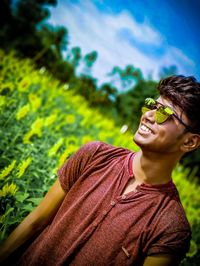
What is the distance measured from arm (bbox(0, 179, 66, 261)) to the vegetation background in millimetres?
95

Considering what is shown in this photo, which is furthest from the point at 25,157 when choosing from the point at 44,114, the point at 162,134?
the point at 44,114

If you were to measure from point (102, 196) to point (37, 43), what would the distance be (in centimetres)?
1933

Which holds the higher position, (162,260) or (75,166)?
(75,166)

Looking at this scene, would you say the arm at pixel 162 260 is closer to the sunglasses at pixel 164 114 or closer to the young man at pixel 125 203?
the young man at pixel 125 203

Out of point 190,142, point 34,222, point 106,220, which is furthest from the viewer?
point 190,142

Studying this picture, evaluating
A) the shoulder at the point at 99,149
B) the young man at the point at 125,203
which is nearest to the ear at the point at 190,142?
the young man at the point at 125,203

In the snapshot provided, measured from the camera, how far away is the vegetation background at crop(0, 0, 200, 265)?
225cm

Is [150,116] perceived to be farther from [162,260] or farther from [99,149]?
[162,260]

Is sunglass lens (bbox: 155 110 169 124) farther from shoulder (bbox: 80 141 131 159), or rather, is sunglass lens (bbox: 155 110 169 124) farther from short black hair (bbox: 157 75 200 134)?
shoulder (bbox: 80 141 131 159)

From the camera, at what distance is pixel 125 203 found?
1.43 m

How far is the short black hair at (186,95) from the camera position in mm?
1565

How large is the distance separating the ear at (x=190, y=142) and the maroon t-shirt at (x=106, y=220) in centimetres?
28

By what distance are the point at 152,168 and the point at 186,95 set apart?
19.4 inches

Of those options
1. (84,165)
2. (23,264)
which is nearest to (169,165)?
(84,165)
